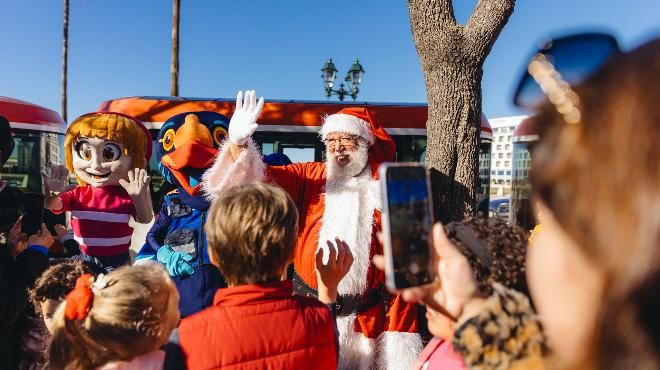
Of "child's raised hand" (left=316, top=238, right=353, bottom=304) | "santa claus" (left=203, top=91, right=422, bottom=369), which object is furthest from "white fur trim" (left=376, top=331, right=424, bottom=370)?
"child's raised hand" (left=316, top=238, right=353, bottom=304)

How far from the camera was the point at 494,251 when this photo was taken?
3.42 feet

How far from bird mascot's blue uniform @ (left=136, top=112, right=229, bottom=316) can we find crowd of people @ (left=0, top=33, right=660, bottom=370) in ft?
0.04

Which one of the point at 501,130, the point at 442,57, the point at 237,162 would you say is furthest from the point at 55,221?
the point at 501,130

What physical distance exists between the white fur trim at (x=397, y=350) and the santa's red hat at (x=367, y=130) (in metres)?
1.09

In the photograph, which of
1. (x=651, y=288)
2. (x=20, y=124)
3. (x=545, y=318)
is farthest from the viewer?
(x=20, y=124)

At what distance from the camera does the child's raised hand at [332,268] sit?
151cm

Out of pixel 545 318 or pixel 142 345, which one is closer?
pixel 545 318

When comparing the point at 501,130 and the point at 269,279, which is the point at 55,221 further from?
the point at 501,130

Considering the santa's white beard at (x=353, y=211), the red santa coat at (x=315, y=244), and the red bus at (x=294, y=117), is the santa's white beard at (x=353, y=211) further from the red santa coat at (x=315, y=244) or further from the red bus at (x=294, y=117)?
Answer: the red bus at (x=294, y=117)

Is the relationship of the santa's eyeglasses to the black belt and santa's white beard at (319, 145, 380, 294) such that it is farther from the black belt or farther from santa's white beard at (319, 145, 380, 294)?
the black belt

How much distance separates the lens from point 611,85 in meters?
0.46

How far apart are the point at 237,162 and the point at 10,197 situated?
136 cm

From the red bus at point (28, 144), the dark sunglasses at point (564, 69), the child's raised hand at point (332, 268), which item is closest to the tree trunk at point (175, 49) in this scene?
the red bus at point (28, 144)

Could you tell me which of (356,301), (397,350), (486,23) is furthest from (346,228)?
(486,23)
